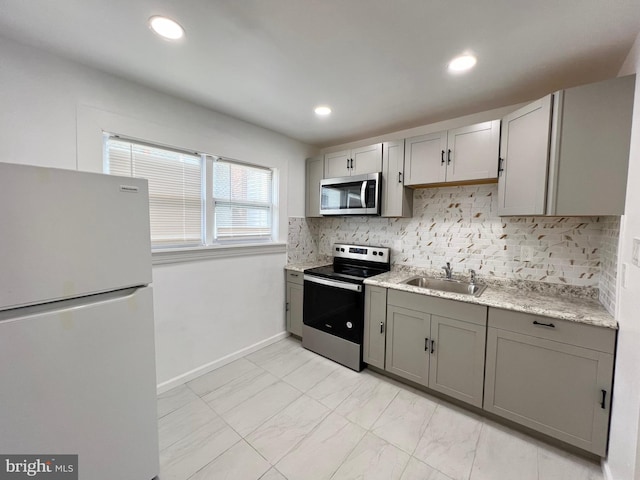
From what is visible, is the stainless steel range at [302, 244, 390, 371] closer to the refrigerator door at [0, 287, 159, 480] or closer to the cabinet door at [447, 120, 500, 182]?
the cabinet door at [447, 120, 500, 182]

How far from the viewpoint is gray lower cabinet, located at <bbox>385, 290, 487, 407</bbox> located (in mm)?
1846

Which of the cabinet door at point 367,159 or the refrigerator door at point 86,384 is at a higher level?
the cabinet door at point 367,159

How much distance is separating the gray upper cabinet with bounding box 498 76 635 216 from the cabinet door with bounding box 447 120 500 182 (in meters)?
0.18

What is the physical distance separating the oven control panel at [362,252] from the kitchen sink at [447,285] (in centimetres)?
42

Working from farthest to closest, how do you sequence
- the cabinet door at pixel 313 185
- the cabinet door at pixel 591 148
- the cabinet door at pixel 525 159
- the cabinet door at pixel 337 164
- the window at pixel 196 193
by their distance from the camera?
1. the cabinet door at pixel 313 185
2. the cabinet door at pixel 337 164
3. the window at pixel 196 193
4. the cabinet door at pixel 525 159
5. the cabinet door at pixel 591 148

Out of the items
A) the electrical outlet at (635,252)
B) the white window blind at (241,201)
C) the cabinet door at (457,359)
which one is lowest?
the cabinet door at (457,359)

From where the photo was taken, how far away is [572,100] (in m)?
1.53

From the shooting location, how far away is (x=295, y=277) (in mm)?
3006

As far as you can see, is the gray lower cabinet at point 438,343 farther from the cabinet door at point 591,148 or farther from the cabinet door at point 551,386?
the cabinet door at point 591,148

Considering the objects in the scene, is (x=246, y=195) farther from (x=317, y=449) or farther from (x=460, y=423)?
(x=460, y=423)

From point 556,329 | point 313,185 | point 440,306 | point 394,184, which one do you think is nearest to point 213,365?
point 440,306

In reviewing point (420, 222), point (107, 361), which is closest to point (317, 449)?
point (107, 361)

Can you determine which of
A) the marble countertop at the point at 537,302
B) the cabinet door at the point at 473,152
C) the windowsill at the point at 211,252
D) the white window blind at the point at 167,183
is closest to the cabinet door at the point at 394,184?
the cabinet door at the point at 473,152

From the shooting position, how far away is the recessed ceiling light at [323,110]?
2225mm
